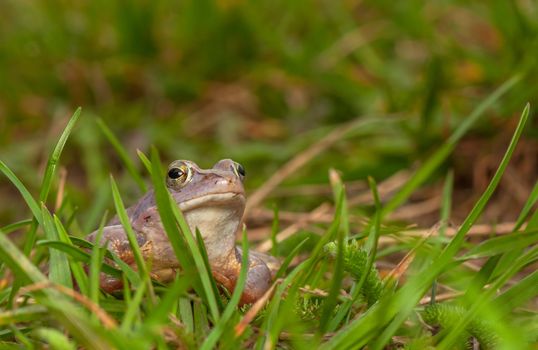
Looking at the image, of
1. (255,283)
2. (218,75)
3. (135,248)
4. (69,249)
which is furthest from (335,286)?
(218,75)

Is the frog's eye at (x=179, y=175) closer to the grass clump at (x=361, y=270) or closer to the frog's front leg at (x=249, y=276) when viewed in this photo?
the frog's front leg at (x=249, y=276)

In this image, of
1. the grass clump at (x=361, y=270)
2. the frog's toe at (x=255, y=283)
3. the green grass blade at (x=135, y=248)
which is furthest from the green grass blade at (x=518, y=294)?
the green grass blade at (x=135, y=248)

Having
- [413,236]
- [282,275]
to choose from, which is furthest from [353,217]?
[282,275]

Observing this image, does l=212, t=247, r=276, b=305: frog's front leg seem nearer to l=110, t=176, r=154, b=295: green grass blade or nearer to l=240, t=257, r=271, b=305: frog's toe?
l=240, t=257, r=271, b=305: frog's toe

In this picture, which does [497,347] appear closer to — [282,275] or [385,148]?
[282,275]

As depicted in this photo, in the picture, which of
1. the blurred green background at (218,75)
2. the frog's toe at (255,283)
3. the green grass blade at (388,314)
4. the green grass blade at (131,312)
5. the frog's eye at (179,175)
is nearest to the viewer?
the green grass blade at (131,312)

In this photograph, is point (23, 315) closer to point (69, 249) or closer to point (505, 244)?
point (69, 249)
